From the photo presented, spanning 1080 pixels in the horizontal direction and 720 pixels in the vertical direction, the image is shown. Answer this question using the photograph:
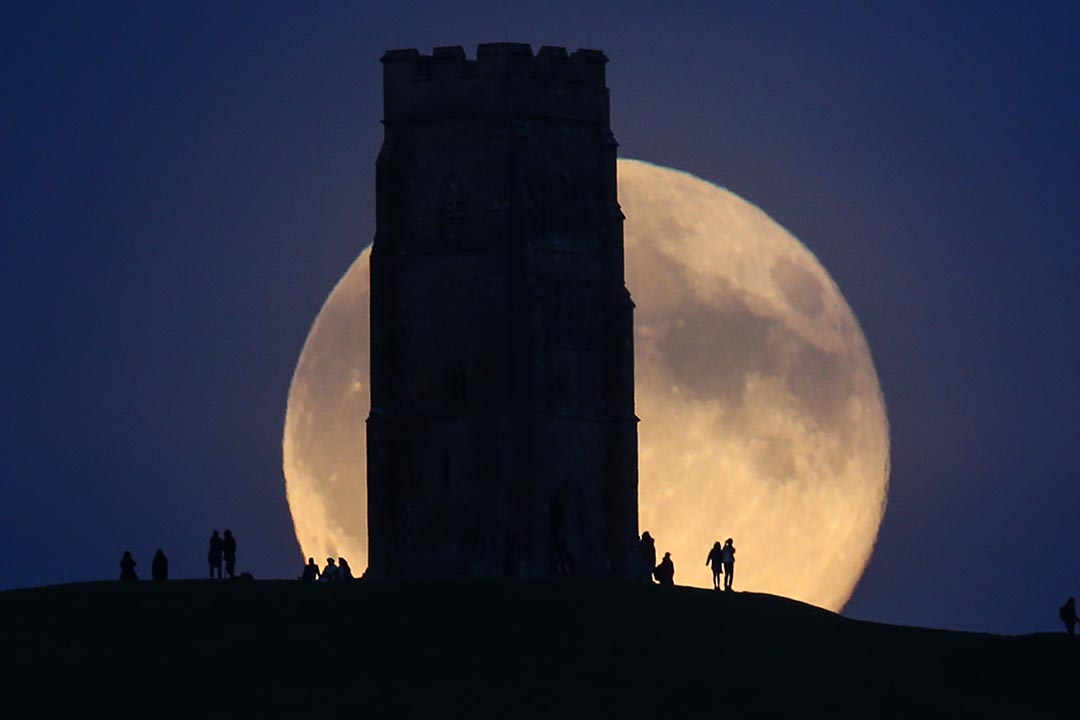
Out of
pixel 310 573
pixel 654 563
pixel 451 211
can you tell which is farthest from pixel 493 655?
pixel 451 211

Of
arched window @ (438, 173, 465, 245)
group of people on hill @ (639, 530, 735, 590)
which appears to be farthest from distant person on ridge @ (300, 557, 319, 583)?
arched window @ (438, 173, 465, 245)

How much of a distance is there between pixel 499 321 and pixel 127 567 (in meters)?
17.2

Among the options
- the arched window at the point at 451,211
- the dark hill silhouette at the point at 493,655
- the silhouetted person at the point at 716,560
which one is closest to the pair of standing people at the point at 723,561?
the silhouetted person at the point at 716,560

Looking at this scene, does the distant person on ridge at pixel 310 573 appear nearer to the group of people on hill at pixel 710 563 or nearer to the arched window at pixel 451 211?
the group of people on hill at pixel 710 563

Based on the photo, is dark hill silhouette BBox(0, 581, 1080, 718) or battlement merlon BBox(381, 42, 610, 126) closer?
dark hill silhouette BBox(0, 581, 1080, 718)

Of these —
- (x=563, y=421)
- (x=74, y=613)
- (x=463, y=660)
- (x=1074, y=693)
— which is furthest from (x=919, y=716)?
(x=563, y=421)

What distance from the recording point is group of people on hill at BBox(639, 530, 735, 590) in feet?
403

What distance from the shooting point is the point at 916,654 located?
109062 millimetres

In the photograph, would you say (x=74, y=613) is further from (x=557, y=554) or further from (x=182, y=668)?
(x=557, y=554)

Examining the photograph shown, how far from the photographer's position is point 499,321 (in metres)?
134

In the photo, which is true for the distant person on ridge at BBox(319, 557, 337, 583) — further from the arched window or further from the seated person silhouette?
the arched window

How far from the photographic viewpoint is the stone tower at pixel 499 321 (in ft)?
439

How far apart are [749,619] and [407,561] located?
2499 cm

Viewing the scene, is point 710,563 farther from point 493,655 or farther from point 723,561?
point 493,655
